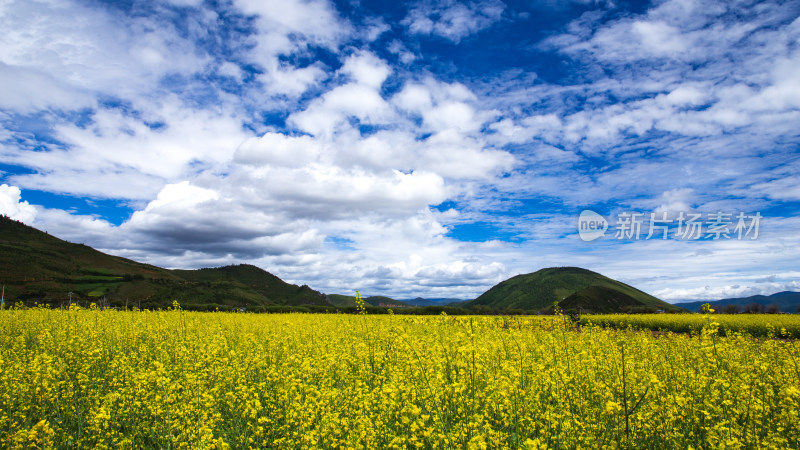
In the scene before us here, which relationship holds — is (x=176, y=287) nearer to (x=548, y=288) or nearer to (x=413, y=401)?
(x=413, y=401)

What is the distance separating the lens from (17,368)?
7.71m

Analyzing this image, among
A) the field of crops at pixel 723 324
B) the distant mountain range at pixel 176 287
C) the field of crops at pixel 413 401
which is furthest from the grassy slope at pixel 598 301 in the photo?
the field of crops at pixel 413 401

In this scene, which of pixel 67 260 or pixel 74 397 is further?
pixel 67 260

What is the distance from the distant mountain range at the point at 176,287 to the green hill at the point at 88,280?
15 centimetres

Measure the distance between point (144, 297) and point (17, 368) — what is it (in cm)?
7606

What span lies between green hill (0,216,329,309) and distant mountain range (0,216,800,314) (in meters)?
0.15

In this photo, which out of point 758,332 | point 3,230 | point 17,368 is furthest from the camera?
point 3,230

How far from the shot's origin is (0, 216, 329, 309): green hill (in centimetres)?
6869

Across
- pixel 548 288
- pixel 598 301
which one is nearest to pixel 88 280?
pixel 598 301

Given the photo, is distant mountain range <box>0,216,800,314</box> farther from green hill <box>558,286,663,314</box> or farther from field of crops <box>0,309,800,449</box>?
field of crops <box>0,309,800,449</box>

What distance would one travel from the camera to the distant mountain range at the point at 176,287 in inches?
1742

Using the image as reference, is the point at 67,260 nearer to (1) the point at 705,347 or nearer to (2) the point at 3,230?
(2) the point at 3,230

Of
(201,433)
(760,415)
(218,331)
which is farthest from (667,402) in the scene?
(218,331)

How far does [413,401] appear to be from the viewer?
5258 mm
